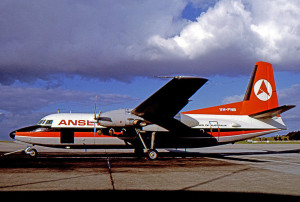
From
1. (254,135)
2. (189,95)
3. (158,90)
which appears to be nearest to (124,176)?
(158,90)

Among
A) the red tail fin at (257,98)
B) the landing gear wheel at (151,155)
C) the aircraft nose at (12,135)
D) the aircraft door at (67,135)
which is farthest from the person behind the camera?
the red tail fin at (257,98)

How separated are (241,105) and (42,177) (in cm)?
1603

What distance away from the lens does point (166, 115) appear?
16859mm

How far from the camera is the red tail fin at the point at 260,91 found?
2084 cm

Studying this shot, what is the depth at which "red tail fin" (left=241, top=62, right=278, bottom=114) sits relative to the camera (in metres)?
20.8

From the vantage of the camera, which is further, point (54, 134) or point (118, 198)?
point (54, 134)

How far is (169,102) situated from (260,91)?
30.4 feet

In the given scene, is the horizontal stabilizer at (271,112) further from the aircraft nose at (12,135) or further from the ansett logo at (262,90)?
the aircraft nose at (12,135)

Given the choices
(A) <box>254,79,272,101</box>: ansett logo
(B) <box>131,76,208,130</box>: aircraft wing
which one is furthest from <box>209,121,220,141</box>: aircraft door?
(A) <box>254,79,272,101</box>: ansett logo

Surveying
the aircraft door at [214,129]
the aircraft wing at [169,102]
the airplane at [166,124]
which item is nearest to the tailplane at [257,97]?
the airplane at [166,124]

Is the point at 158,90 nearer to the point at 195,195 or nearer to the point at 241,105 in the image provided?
the point at 195,195

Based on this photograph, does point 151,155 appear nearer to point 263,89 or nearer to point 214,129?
point 214,129

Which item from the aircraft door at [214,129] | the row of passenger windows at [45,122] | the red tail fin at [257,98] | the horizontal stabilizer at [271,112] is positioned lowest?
the aircraft door at [214,129]

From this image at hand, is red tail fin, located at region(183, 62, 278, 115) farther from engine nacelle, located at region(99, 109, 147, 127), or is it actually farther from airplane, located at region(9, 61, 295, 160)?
engine nacelle, located at region(99, 109, 147, 127)
